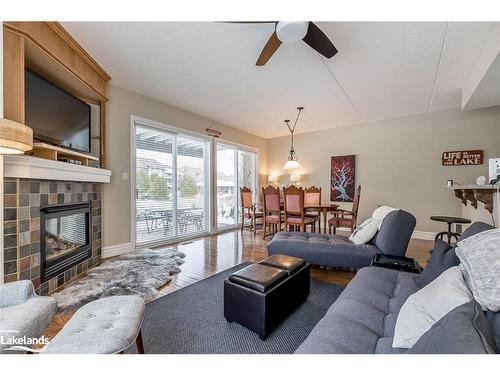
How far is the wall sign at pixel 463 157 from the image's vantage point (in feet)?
13.5

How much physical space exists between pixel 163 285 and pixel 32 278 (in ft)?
3.68

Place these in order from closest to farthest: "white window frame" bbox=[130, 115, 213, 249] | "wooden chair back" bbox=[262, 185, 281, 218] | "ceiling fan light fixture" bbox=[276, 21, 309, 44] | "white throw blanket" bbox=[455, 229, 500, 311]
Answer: "white throw blanket" bbox=[455, 229, 500, 311], "ceiling fan light fixture" bbox=[276, 21, 309, 44], "white window frame" bbox=[130, 115, 213, 249], "wooden chair back" bbox=[262, 185, 281, 218]

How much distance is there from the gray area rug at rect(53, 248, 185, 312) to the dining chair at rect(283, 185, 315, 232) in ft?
6.59

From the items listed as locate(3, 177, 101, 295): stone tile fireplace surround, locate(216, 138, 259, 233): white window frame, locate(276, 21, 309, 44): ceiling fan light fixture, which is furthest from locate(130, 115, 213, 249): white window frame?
locate(276, 21, 309, 44): ceiling fan light fixture

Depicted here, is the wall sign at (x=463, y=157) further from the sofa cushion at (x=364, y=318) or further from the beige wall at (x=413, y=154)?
the sofa cushion at (x=364, y=318)

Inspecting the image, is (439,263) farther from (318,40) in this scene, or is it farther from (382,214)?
(318,40)

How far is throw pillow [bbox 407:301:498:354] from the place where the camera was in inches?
21.7

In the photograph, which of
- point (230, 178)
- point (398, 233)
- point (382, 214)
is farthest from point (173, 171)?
point (398, 233)

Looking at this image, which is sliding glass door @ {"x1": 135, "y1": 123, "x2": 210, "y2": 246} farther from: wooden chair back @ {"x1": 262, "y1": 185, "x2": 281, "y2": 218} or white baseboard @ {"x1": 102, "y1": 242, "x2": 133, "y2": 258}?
wooden chair back @ {"x1": 262, "y1": 185, "x2": 281, "y2": 218}

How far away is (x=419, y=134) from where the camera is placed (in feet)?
15.3

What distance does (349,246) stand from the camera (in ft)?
8.35

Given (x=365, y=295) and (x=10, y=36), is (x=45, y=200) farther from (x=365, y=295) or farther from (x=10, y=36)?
(x=365, y=295)

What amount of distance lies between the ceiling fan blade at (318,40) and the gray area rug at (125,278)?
2835mm

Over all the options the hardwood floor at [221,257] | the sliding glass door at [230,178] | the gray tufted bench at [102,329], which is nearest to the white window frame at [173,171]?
the hardwood floor at [221,257]
